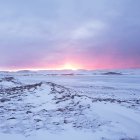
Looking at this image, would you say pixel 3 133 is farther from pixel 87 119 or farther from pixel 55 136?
pixel 87 119

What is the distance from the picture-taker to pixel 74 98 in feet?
44.6

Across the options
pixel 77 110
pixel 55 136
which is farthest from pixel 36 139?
pixel 77 110

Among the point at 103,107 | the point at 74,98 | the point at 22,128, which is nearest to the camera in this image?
the point at 22,128

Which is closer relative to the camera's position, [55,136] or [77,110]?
[55,136]

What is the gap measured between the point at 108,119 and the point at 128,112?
1765 mm

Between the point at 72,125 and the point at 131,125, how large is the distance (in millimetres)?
2027

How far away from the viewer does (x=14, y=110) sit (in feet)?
35.9

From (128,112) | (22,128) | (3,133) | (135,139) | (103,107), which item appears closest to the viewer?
(135,139)

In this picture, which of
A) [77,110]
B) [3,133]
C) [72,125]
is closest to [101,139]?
[72,125]

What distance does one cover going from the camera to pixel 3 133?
7418 mm

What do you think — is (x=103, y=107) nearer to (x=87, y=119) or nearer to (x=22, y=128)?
(x=87, y=119)

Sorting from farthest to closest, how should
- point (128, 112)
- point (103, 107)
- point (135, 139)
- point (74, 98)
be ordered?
point (74, 98)
point (103, 107)
point (128, 112)
point (135, 139)

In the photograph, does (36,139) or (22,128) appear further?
(22,128)

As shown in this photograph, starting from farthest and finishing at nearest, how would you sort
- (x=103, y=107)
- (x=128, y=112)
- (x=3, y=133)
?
(x=103, y=107)
(x=128, y=112)
(x=3, y=133)
